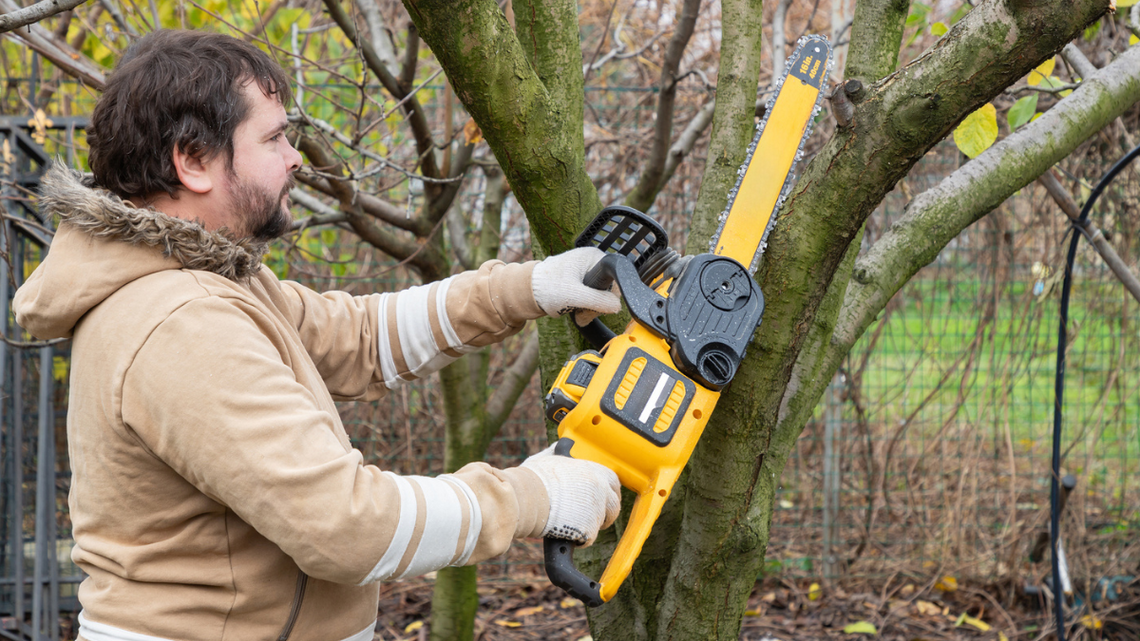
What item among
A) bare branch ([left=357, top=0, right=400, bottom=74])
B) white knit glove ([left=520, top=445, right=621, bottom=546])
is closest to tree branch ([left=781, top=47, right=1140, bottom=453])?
white knit glove ([left=520, top=445, right=621, bottom=546])

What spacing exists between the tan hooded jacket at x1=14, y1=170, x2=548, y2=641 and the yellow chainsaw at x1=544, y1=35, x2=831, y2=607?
220 mm

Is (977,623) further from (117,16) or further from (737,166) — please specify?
(117,16)

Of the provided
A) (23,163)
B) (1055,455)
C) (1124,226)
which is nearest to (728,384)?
(1055,455)

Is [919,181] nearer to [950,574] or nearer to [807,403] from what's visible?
[950,574]

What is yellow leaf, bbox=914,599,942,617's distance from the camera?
4.09 meters

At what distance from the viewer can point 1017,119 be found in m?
2.35

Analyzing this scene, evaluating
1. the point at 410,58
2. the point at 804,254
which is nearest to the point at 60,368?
the point at 410,58

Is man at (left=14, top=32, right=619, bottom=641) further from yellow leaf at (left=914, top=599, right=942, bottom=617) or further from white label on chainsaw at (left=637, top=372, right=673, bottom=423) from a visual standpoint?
yellow leaf at (left=914, top=599, right=942, bottom=617)

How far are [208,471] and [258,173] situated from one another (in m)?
0.58

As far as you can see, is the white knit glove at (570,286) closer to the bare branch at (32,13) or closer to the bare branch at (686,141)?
the bare branch at (32,13)

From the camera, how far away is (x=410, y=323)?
189 cm

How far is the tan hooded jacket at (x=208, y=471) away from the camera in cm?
121

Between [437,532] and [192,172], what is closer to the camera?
[437,532]

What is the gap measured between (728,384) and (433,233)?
5.43 ft
